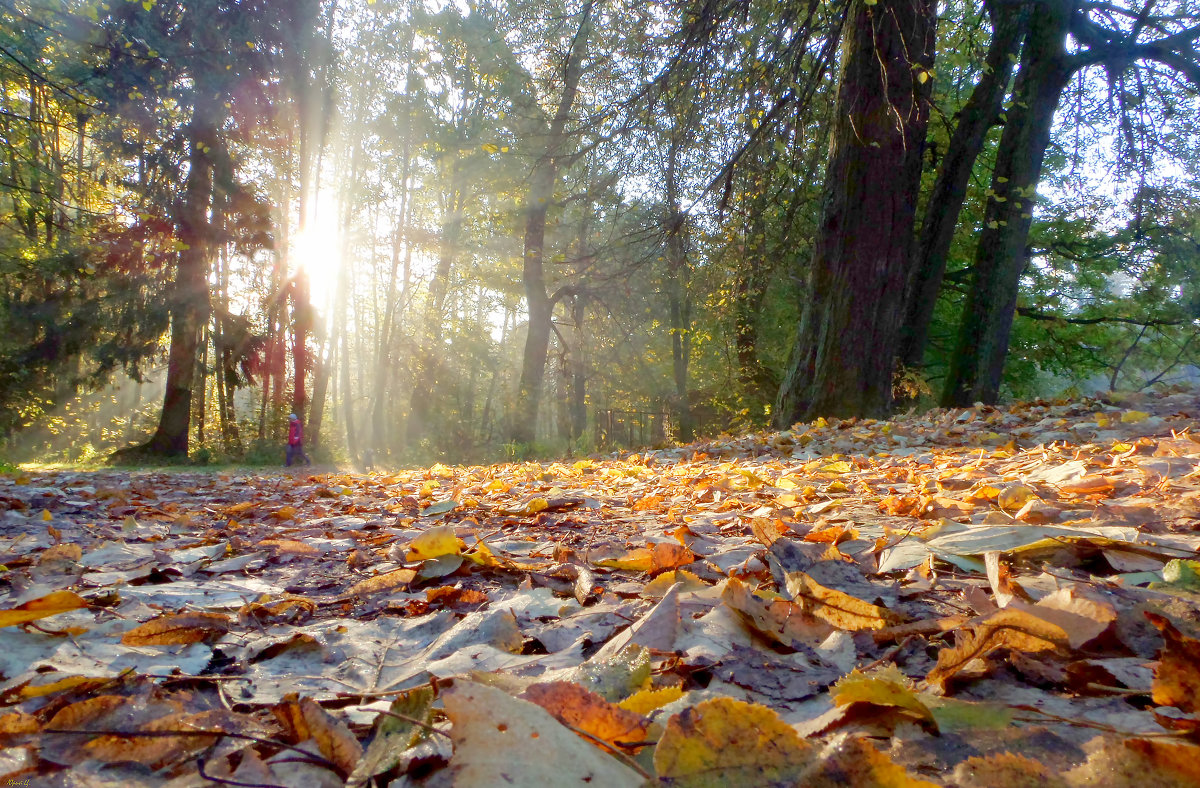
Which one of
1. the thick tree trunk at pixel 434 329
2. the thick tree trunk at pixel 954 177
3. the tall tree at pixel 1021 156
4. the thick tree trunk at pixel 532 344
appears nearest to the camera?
the tall tree at pixel 1021 156

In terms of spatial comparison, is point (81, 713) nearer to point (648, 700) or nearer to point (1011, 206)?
point (648, 700)

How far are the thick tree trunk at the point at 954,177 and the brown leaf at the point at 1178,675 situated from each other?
8670 millimetres

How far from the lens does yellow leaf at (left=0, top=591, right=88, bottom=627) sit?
1082mm

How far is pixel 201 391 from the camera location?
1806 cm

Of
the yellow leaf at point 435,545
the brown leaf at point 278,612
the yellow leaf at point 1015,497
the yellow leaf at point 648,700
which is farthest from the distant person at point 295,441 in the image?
the yellow leaf at point 648,700

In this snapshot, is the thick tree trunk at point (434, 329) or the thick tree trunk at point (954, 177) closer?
the thick tree trunk at point (954, 177)

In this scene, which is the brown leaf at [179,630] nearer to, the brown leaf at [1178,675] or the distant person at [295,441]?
the brown leaf at [1178,675]

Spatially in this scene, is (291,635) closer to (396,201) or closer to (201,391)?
(201,391)

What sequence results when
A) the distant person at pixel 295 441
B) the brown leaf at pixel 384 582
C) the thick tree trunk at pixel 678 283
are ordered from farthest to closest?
1. the distant person at pixel 295 441
2. the thick tree trunk at pixel 678 283
3. the brown leaf at pixel 384 582

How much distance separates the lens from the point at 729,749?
581 millimetres

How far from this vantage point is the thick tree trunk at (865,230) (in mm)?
5730

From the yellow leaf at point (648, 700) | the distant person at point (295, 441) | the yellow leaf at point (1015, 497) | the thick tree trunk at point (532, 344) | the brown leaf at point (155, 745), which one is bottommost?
the distant person at point (295, 441)

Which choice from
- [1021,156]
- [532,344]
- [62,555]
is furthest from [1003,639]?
A: [532,344]

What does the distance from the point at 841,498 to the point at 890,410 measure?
14.4 ft
